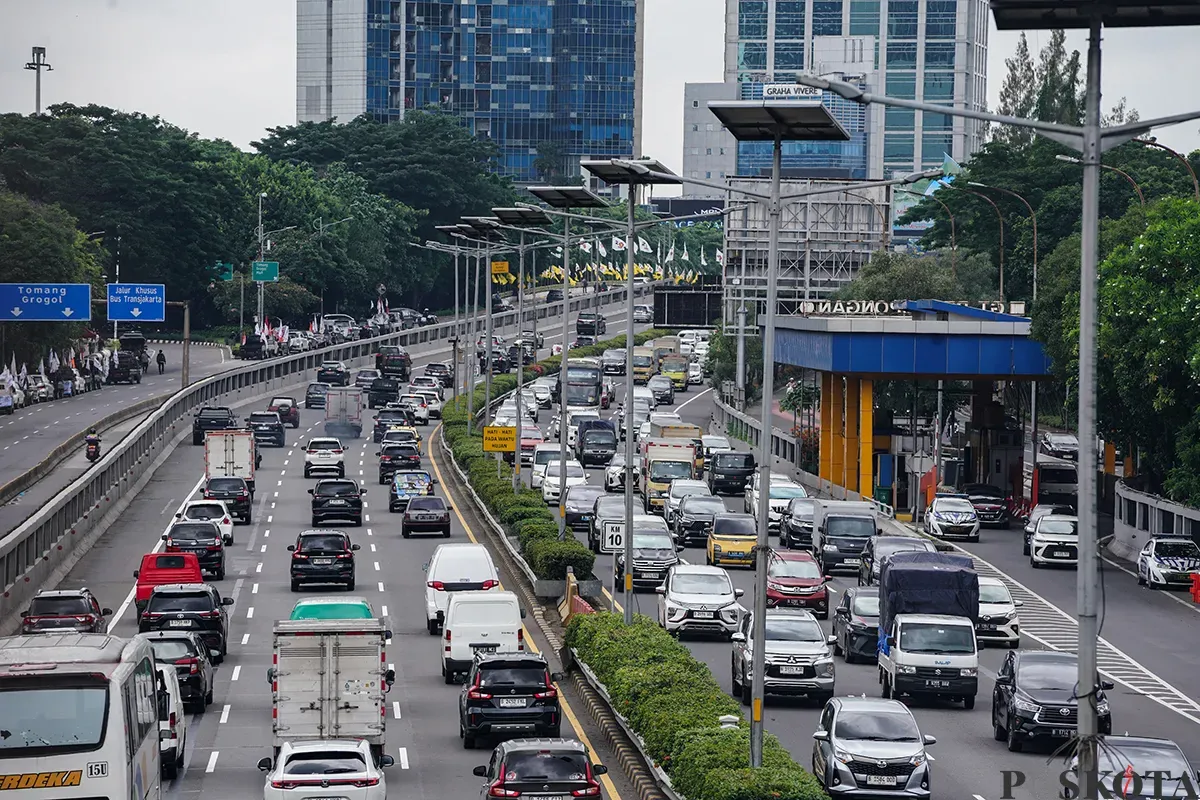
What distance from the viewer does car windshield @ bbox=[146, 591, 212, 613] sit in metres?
37.0

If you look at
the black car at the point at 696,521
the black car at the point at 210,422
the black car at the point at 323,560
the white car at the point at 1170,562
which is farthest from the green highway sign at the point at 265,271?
the white car at the point at 1170,562

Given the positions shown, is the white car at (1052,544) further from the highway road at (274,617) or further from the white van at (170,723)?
the white van at (170,723)

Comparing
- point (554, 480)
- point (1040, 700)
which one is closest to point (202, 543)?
point (554, 480)

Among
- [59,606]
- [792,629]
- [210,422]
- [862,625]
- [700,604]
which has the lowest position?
[862,625]

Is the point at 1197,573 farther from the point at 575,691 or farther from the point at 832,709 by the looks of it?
the point at 832,709

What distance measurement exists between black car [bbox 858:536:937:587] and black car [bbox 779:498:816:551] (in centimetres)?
833

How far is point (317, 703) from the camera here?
28.8 metres

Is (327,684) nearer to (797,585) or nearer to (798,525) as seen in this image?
(797,585)

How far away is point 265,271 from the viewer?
133875mm

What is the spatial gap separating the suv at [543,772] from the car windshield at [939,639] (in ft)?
37.5

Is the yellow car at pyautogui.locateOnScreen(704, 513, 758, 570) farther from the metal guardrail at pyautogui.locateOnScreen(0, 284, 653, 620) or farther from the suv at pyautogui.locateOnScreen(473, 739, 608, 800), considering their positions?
the suv at pyautogui.locateOnScreen(473, 739, 608, 800)

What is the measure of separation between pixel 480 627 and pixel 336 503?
1017 inches

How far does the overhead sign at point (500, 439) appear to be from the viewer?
63.4 m

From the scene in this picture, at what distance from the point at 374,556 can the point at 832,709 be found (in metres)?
29.8
